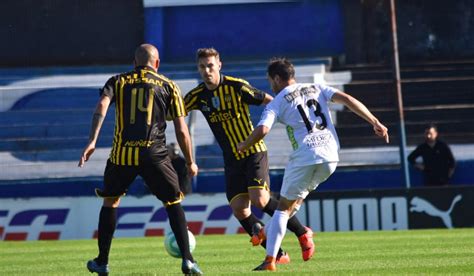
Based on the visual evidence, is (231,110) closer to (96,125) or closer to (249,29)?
(96,125)

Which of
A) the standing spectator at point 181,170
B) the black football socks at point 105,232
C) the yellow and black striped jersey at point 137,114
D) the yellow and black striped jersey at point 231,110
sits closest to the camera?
the yellow and black striped jersey at point 137,114

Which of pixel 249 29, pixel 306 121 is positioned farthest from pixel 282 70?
pixel 249 29

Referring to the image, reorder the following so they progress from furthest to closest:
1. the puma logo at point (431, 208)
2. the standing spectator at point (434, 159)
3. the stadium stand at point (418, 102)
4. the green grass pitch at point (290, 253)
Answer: the stadium stand at point (418, 102) < the standing spectator at point (434, 159) < the puma logo at point (431, 208) < the green grass pitch at point (290, 253)

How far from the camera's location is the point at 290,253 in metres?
12.5

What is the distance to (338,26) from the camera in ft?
82.6

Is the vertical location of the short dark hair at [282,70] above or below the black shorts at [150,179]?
above

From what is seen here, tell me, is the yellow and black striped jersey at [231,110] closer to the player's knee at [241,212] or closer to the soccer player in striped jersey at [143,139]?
the player's knee at [241,212]

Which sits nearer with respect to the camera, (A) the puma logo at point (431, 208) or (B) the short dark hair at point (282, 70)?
(B) the short dark hair at point (282, 70)

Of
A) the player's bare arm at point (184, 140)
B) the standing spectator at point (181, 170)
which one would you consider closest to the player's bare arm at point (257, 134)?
the player's bare arm at point (184, 140)

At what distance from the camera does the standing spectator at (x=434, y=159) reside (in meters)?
19.5

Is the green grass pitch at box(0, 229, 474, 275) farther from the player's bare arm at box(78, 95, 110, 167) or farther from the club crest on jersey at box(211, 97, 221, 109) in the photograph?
the club crest on jersey at box(211, 97, 221, 109)

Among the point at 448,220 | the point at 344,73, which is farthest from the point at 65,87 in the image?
the point at 448,220

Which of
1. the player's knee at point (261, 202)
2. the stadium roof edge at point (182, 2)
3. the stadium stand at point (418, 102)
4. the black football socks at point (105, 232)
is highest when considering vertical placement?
the stadium roof edge at point (182, 2)

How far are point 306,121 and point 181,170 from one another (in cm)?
974
